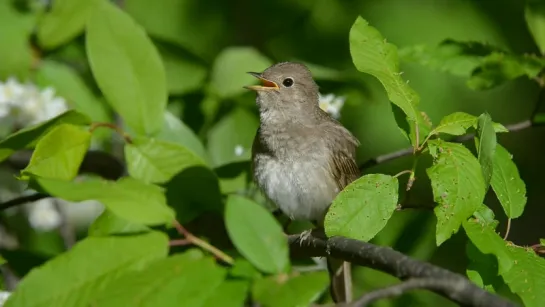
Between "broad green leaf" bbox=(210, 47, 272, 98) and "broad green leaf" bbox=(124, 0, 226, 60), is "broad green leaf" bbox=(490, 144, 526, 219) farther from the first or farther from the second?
"broad green leaf" bbox=(124, 0, 226, 60)

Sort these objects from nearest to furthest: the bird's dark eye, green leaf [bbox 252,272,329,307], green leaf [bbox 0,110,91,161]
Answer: green leaf [bbox 252,272,329,307] < green leaf [bbox 0,110,91,161] < the bird's dark eye

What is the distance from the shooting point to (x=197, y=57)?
3594mm

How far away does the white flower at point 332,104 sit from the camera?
358 centimetres

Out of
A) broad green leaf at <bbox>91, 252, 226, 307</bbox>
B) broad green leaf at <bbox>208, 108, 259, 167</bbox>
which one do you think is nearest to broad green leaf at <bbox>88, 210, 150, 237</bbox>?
broad green leaf at <bbox>91, 252, 226, 307</bbox>

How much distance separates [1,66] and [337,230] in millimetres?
2031

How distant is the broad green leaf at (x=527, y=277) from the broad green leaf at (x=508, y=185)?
0.21 metres

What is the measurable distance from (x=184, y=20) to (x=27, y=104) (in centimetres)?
125

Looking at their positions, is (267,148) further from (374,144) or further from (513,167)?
(513,167)

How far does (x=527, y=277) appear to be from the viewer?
1.75m

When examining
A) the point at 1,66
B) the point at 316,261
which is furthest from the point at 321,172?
the point at 1,66

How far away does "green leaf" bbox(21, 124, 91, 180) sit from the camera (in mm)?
1835

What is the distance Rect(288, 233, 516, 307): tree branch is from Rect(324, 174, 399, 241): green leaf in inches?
1.1

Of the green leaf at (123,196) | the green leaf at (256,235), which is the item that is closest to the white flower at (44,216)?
the green leaf at (123,196)

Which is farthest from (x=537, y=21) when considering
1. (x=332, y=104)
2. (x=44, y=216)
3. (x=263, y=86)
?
(x=44, y=216)
